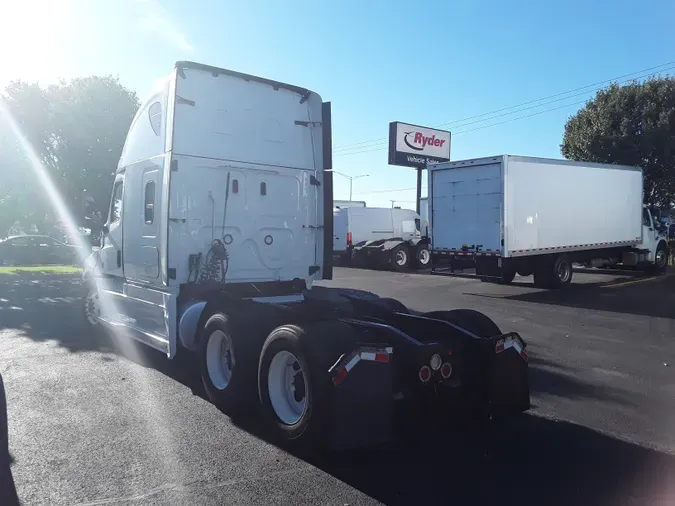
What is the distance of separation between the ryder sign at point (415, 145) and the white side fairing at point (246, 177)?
23.1 meters

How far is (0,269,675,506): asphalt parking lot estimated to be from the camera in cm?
412

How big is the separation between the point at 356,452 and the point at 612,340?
643 centimetres

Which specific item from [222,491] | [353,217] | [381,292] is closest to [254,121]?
[222,491]

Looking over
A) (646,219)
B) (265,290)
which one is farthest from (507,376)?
(646,219)

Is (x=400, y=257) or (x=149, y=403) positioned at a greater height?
(x=400, y=257)

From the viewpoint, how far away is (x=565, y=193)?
17141 millimetres

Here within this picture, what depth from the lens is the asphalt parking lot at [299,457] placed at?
13.5 ft

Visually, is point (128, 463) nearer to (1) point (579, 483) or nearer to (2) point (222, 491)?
(2) point (222, 491)

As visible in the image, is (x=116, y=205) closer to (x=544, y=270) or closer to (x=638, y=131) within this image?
(x=544, y=270)

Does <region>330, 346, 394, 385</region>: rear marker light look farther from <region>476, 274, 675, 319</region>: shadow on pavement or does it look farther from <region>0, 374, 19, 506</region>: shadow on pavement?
<region>476, 274, 675, 319</region>: shadow on pavement

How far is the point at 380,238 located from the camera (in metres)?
27.8

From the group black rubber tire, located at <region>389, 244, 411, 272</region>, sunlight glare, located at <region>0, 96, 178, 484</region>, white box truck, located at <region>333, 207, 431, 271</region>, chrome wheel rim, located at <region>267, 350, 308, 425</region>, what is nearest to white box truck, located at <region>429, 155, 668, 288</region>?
black rubber tire, located at <region>389, 244, 411, 272</region>

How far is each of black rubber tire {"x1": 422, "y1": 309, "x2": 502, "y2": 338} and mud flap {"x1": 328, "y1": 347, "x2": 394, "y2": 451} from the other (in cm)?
132

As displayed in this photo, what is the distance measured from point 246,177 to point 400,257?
1818cm
